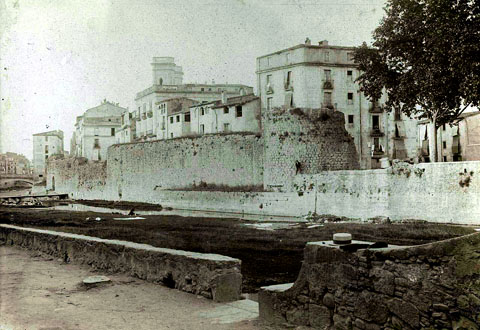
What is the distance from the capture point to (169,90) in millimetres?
→ 64250

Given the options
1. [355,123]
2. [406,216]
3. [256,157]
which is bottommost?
[406,216]

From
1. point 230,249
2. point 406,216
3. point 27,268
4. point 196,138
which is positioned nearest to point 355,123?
point 196,138

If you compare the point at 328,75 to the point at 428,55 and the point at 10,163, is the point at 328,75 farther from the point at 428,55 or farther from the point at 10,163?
the point at 10,163

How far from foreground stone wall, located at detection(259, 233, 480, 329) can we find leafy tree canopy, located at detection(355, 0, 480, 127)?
714 inches

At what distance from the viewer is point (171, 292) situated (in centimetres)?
708

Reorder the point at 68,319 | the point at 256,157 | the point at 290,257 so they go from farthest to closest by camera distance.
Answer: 1. the point at 256,157
2. the point at 290,257
3. the point at 68,319

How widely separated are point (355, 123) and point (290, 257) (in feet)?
107

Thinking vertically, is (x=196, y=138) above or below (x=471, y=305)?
above

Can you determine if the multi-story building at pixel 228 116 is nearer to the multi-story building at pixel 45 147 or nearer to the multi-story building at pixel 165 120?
the multi-story building at pixel 165 120

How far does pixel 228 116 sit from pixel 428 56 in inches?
1021

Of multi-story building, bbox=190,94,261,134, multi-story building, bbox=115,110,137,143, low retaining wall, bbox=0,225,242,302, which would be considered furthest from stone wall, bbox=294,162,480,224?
multi-story building, bbox=115,110,137,143

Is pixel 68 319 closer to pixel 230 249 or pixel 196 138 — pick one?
pixel 230 249

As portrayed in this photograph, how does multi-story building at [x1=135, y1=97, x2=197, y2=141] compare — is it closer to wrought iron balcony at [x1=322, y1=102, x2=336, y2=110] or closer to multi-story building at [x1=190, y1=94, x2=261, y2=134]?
multi-story building at [x1=190, y1=94, x2=261, y2=134]

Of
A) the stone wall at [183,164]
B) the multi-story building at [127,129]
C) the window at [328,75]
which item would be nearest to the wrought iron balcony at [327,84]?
the window at [328,75]
